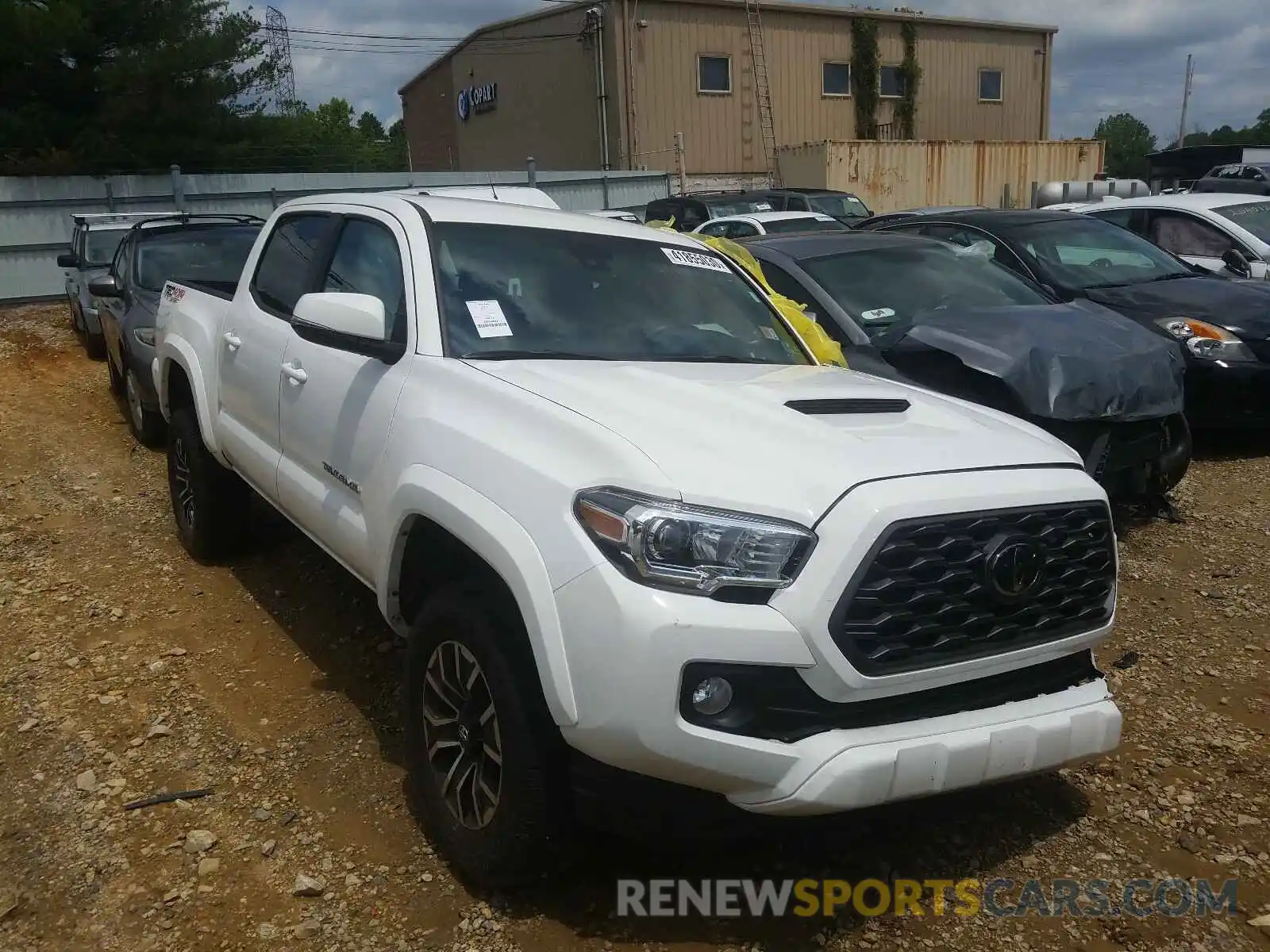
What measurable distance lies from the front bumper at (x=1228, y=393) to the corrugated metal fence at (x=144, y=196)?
Answer: 12066mm

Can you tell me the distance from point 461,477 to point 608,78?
2703cm

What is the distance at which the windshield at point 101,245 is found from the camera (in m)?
11.4

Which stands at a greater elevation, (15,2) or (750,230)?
(15,2)

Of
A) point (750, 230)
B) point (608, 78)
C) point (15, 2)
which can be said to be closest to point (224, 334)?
point (750, 230)

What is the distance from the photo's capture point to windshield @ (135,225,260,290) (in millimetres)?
8352

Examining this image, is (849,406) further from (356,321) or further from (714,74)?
(714,74)

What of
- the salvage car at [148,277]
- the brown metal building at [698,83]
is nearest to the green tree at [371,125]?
the brown metal building at [698,83]

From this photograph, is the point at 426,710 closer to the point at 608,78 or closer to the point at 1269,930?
the point at 1269,930

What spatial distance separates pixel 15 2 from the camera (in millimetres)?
18672

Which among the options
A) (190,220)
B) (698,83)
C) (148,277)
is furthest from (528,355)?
(698,83)

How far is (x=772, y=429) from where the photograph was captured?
107 inches

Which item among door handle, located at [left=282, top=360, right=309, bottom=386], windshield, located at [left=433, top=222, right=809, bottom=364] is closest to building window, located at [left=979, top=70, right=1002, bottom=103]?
windshield, located at [left=433, top=222, right=809, bottom=364]

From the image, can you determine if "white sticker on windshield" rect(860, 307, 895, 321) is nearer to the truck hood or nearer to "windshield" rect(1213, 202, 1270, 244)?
the truck hood

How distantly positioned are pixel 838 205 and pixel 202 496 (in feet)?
47.3
